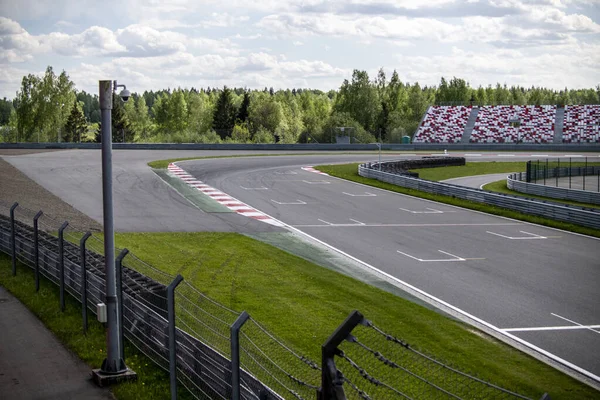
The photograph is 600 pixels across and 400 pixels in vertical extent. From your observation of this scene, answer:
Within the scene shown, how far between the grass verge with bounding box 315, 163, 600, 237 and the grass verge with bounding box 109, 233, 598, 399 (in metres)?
12.0

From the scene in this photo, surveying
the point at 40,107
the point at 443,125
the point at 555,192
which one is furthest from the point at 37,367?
the point at 40,107

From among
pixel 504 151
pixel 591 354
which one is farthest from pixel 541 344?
pixel 504 151

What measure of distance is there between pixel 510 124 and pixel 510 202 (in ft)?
241

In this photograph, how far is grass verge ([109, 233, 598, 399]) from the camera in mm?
11750

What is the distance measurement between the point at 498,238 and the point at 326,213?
8.09 m

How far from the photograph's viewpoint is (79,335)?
11930 millimetres

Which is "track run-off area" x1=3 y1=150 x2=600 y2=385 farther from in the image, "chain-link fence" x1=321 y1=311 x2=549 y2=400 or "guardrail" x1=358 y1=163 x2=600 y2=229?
"chain-link fence" x1=321 y1=311 x2=549 y2=400

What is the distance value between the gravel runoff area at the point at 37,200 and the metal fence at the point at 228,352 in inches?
410

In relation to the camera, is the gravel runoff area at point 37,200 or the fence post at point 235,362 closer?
the fence post at point 235,362

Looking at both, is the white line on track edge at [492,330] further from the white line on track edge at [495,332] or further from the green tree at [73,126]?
the green tree at [73,126]

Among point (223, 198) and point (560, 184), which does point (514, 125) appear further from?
point (223, 198)

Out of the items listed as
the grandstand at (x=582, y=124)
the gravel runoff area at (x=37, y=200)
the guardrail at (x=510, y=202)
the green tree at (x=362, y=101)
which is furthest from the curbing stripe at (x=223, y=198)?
the green tree at (x=362, y=101)

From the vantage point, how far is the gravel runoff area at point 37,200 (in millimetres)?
26281

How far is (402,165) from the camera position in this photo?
53406 mm
